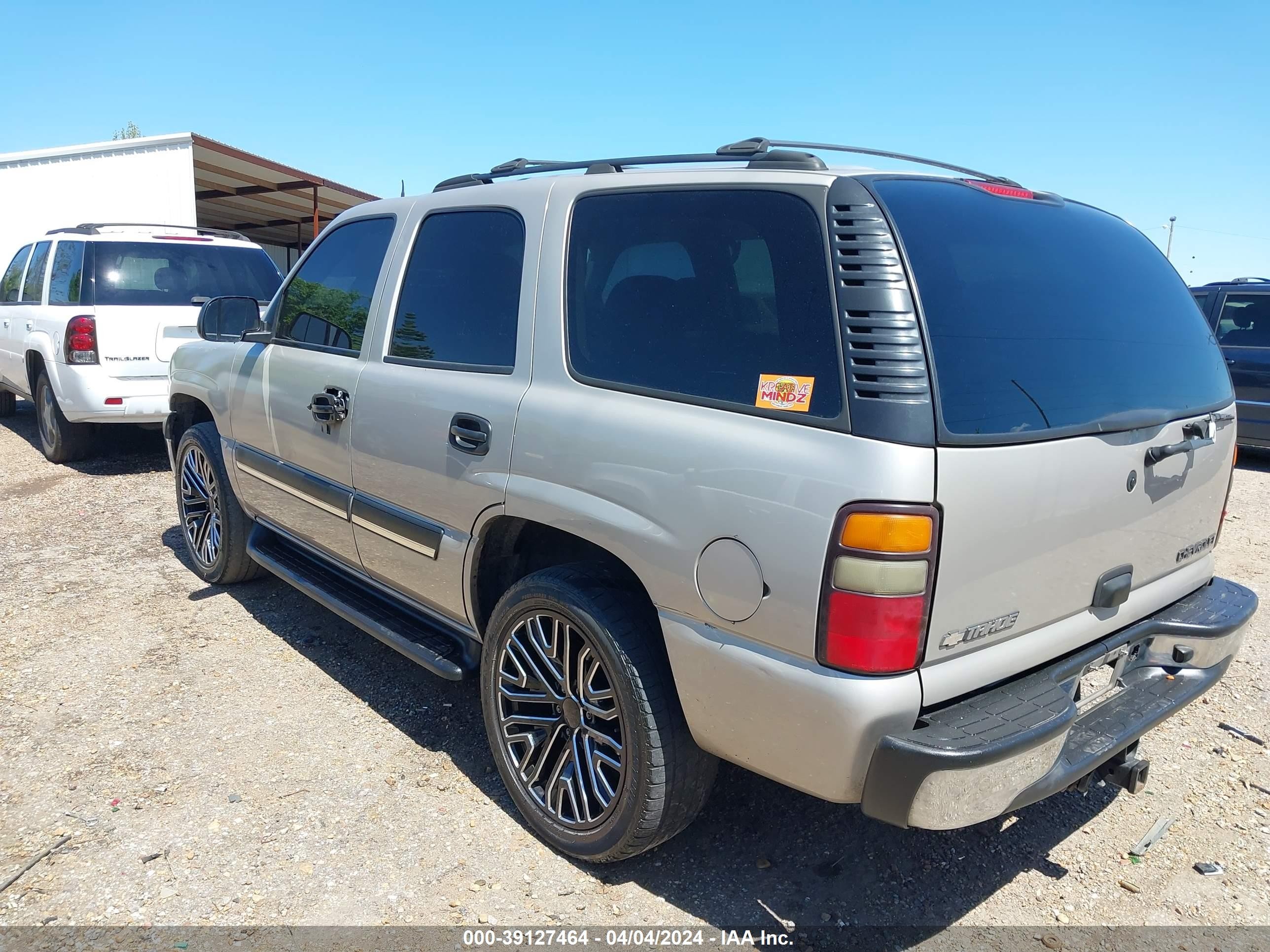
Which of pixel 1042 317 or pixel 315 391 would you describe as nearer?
pixel 1042 317

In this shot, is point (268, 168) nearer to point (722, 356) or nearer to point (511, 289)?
point (511, 289)

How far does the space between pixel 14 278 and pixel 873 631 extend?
989cm

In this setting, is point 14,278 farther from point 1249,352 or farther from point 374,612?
point 1249,352

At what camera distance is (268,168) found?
43.7 feet

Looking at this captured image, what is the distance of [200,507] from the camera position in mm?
4906

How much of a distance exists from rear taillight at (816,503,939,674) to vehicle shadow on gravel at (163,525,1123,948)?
230 millimetres

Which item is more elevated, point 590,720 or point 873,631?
point 873,631

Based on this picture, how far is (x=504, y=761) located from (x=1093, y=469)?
195cm

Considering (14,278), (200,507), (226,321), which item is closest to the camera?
(226,321)

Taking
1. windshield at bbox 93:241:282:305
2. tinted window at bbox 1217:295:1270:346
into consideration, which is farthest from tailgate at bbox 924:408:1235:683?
tinted window at bbox 1217:295:1270:346

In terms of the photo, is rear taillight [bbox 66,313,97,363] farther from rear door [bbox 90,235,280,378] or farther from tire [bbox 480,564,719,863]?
tire [bbox 480,564,719,863]

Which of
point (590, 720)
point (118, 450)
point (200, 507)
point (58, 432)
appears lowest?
point (118, 450)

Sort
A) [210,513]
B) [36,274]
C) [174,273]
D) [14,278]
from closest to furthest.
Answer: [210,513] → [174,273] → [36,274] → [14,278]

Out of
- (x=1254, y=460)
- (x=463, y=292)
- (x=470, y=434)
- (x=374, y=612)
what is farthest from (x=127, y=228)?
(x=1254, y=460)
